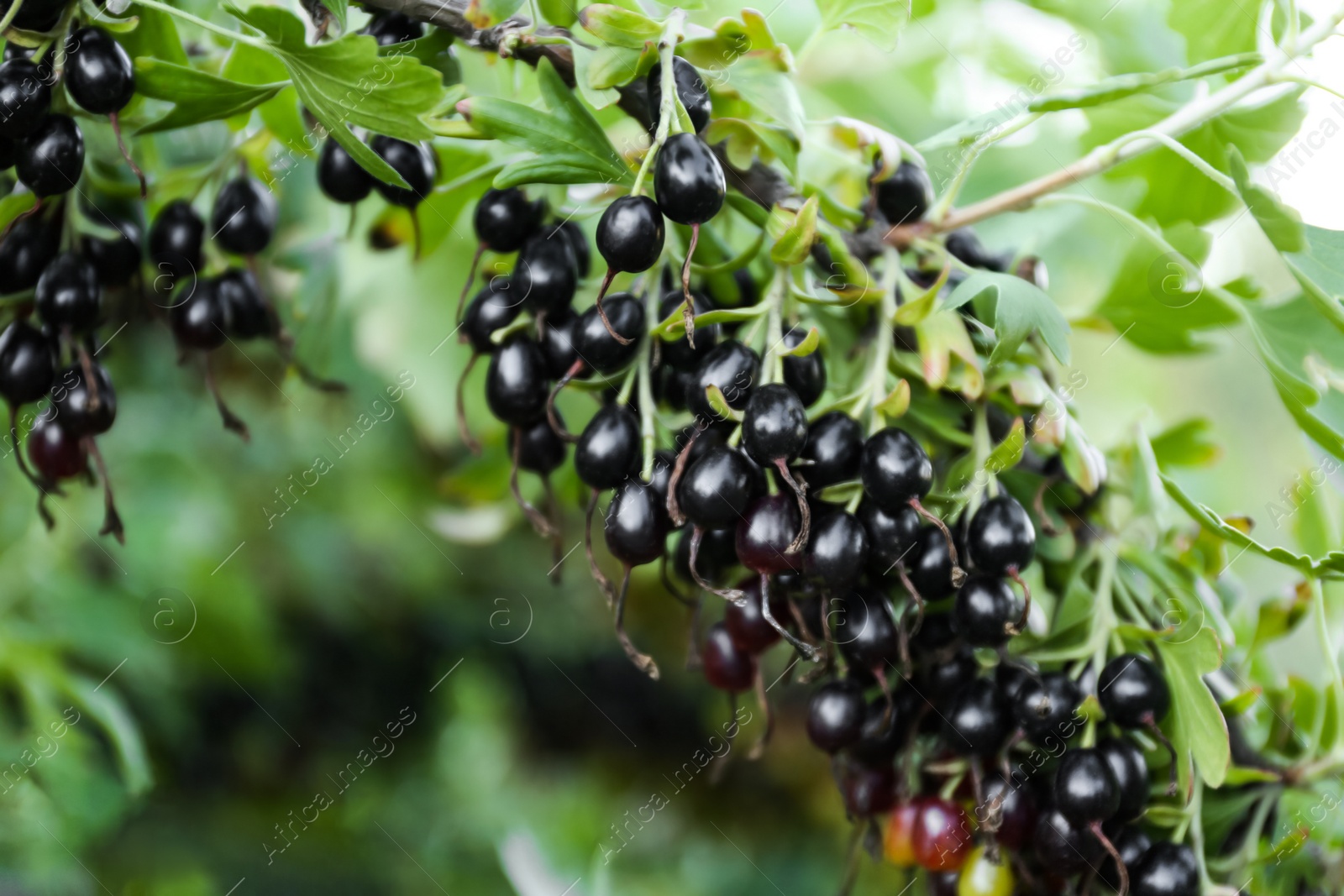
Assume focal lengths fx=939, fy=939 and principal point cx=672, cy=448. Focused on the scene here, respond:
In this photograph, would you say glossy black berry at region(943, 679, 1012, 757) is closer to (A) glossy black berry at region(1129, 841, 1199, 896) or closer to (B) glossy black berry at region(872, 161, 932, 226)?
(A) glossy black berry at region(1129, 841, 1199, 896)

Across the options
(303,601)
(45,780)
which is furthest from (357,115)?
(303,601)

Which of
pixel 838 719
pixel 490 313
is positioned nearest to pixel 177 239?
pixel 490 313

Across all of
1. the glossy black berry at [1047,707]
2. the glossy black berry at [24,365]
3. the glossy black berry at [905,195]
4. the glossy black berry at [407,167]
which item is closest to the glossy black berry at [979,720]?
the glossy black berry at [1047,707]

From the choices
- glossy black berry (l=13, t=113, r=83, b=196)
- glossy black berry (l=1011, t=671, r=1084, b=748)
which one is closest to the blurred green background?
glossy black berry (l=13, t=113, r=83, b=196)

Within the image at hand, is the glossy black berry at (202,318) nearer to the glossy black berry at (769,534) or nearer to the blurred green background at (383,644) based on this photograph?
the blurred green background at (383,644)

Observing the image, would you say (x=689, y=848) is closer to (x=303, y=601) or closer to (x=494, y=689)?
(x=494, y=689)

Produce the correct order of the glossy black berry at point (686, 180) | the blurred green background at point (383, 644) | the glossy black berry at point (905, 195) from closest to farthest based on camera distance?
the glossy black berry at point (686, 180) → the glossy black berry at point (905, 195) → the blurred green background at point (383, 644)
